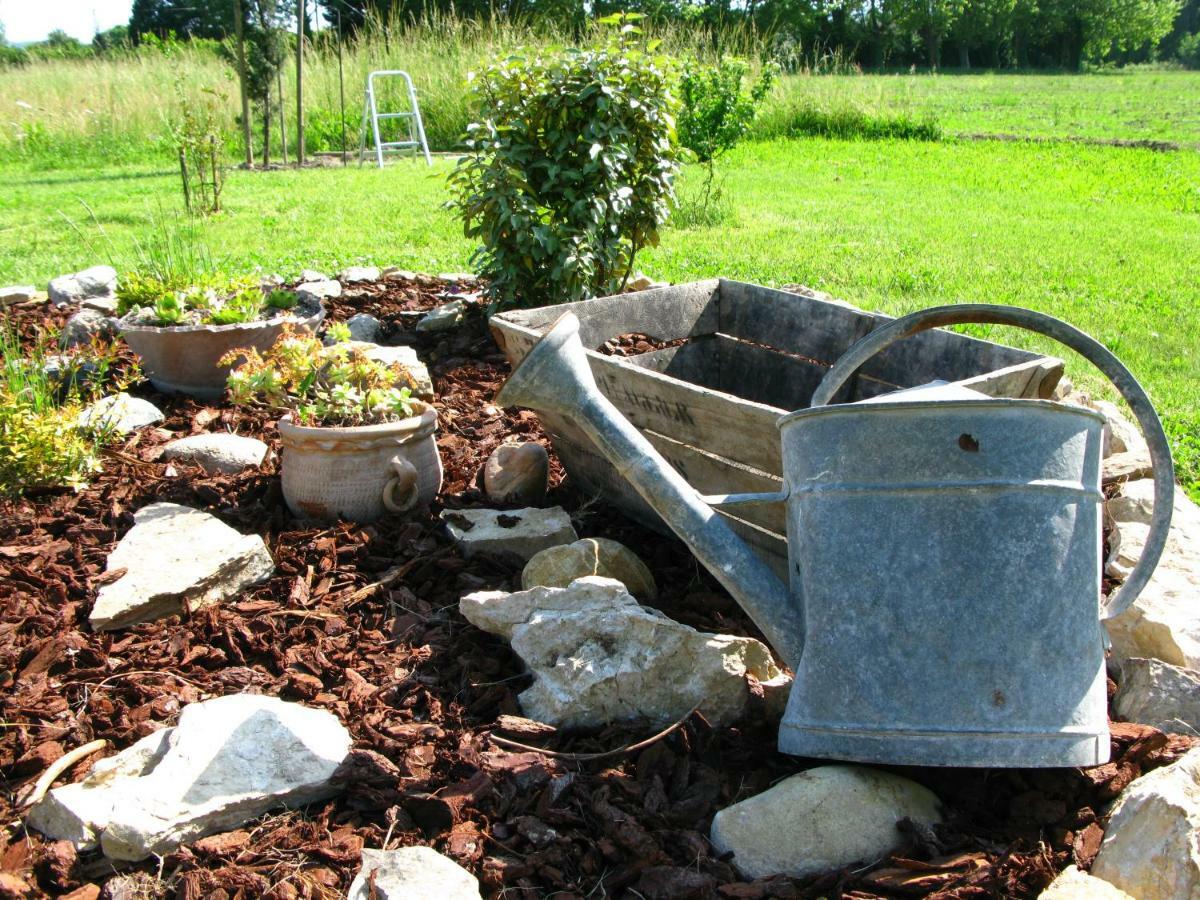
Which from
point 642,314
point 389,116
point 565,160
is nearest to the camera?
point 642,314

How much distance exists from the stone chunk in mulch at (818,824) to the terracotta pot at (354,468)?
171 cm

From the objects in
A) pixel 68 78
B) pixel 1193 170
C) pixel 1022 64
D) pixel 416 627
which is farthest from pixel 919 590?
pixel 1022 64

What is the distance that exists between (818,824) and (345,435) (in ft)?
6.18

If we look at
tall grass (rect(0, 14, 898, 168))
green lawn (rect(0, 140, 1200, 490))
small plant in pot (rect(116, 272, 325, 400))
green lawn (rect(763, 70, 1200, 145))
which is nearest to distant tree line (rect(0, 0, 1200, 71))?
green lawn (rect(763, 70, 1200, 145))

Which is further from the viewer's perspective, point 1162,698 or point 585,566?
point 585,566

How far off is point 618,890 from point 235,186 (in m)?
10.5

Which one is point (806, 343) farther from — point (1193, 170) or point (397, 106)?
point (397, 106)

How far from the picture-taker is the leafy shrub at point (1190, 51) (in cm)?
4844

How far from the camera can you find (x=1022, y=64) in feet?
151

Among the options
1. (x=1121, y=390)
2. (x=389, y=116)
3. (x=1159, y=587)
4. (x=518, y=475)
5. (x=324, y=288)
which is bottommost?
(x=1159, y=587)

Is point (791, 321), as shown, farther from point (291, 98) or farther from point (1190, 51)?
point (1190, 51)

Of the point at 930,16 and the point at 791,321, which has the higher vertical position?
the point at 930,16

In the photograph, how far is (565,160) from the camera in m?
4.82

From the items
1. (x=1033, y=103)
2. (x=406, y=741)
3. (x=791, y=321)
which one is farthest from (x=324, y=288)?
(x=1033, y=103)
